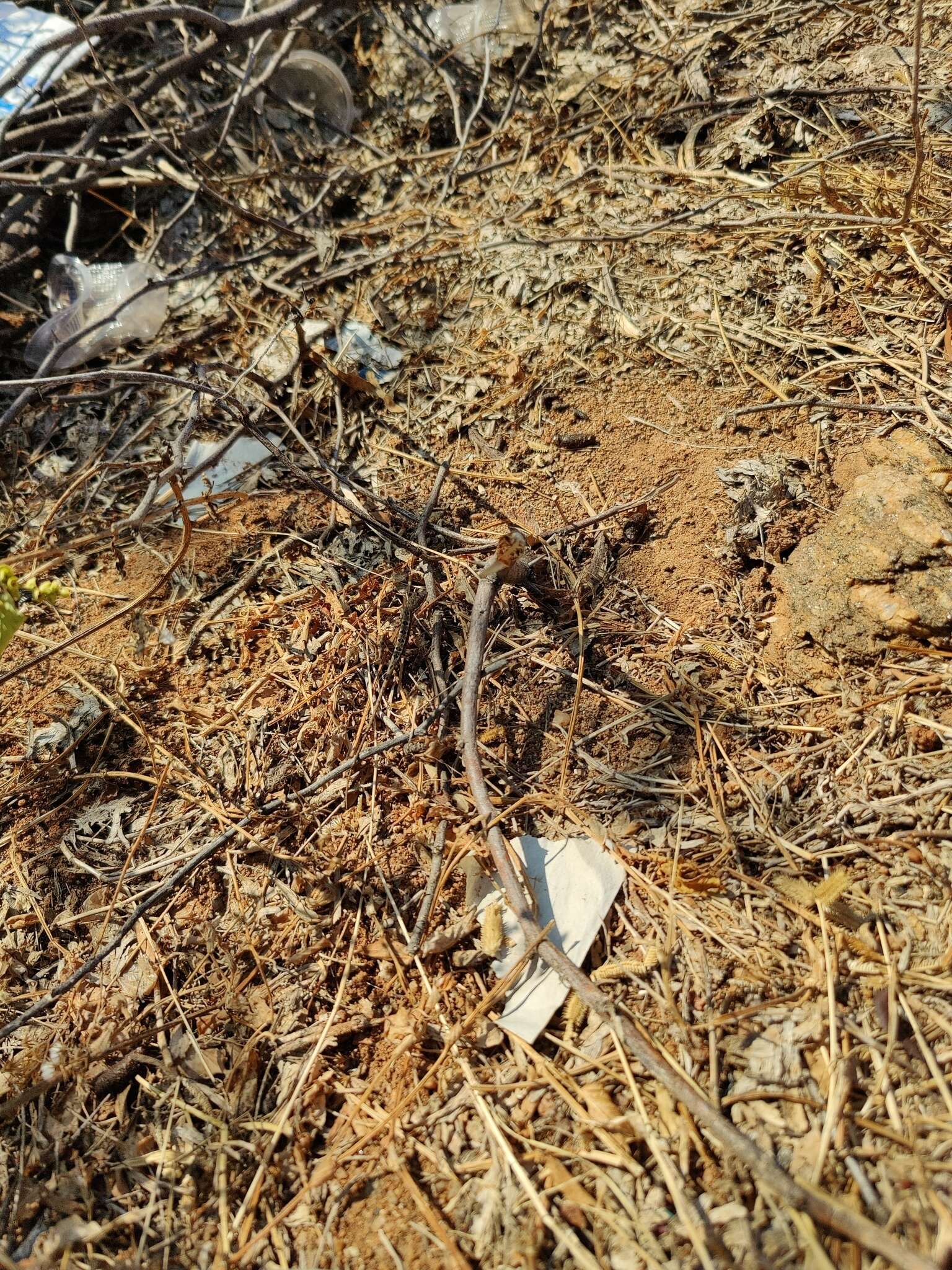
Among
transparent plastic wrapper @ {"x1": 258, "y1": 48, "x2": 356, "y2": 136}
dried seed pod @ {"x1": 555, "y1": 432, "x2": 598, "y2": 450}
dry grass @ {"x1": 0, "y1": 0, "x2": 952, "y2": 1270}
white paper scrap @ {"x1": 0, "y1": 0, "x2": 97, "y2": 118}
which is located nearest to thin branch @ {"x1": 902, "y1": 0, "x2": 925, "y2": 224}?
A: dry grass @ {"x1": 0, "y1": 0, "x2": 952, "y2": 1270}

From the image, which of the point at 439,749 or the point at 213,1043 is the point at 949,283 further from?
the point at 213,1043

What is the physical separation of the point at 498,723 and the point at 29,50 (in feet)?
10.6

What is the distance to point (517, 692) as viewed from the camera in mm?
1947

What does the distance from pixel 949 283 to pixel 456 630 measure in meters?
1.55

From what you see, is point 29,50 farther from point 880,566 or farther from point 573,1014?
point 573,1014

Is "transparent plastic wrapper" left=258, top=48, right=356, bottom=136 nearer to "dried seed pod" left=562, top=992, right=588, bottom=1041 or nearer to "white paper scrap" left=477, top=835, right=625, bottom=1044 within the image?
"white paper scrap" left=477, top=835, right=625, bottom=1044

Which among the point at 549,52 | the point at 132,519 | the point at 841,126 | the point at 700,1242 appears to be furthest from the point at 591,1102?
the point at 549,52

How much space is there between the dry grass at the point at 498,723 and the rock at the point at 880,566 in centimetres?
7

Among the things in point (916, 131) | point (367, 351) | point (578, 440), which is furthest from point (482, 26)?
point (578, 440)

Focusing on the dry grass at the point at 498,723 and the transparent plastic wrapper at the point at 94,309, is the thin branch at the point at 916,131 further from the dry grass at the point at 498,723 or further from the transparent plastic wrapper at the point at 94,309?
the transparent plastic wrapper at the point at 94,309

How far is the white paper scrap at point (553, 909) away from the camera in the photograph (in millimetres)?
1561

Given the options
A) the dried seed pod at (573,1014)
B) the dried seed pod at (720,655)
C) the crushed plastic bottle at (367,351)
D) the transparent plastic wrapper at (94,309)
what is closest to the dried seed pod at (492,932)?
the dried seed pod at (573,1014)

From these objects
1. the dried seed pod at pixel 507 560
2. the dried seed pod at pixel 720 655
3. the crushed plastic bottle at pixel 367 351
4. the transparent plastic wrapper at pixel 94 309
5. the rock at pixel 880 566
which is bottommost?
the dried seed pod at pixel 720 655

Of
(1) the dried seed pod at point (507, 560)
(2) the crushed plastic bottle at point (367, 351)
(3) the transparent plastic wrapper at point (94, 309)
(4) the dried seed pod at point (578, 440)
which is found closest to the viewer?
(1) the dried seed pod at point (507, 560)
